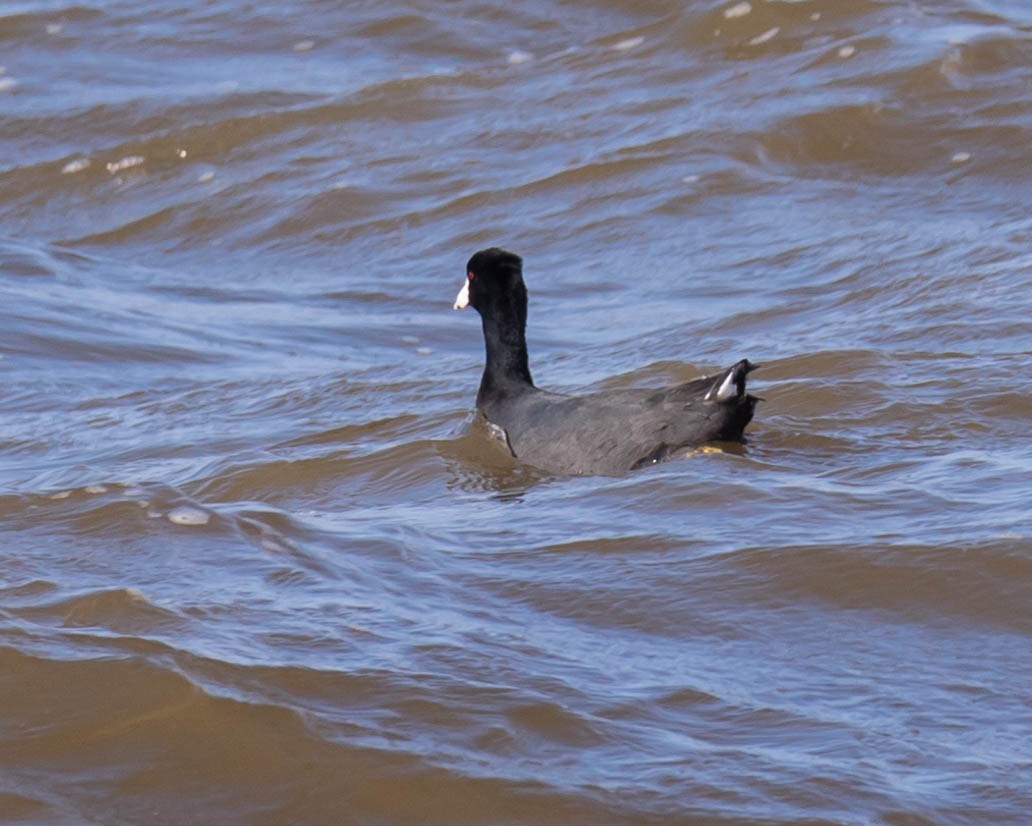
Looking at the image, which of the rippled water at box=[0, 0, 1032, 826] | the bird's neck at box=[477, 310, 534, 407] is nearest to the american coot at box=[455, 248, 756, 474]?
the bird's neck at box=[477, 310, 534, 407]

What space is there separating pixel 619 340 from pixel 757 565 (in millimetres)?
4097

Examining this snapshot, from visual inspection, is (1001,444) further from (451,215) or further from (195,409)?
(451,215)

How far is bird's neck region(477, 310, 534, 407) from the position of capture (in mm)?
8336

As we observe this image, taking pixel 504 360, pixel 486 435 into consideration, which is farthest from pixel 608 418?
pixel 504 360

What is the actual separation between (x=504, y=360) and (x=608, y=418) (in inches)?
48.8

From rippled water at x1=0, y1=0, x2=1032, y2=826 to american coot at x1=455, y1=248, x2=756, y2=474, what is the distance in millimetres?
140

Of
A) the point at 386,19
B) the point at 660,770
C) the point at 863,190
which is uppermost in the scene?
the point at 386,19

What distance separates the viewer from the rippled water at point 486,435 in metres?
4.48

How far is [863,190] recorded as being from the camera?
12.0 m

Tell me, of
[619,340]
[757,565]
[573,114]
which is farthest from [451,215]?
[757,565]

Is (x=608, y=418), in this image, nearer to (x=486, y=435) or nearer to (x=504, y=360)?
(x=486, y=435)

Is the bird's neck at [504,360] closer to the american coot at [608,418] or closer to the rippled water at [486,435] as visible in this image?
the american coot at [608,418]

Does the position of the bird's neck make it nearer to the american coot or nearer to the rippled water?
the american coot

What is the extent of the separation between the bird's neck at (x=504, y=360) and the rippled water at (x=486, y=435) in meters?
0.23
